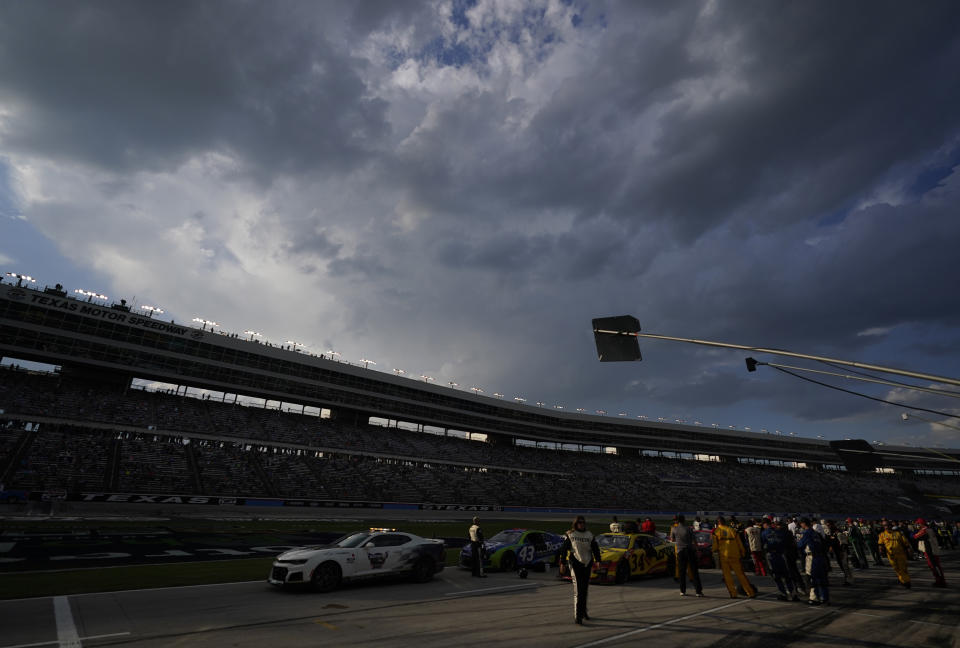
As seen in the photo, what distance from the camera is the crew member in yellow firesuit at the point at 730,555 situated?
1030cm

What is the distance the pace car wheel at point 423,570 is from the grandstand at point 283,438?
17.1 m

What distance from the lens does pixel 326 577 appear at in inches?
380

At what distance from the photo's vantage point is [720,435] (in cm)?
8981

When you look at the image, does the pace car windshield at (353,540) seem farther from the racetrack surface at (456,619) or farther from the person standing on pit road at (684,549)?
the person standing on pit road at (684,549)

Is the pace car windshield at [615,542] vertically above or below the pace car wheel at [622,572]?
above

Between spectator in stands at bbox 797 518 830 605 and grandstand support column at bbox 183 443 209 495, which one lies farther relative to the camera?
grandstand support column at bbox 183 443 209 495

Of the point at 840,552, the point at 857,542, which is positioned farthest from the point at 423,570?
the point at 857,542

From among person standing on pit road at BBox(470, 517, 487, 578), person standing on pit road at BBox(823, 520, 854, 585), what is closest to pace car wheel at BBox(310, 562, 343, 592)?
person standing on pit road at BBox(470, 517, 487, 578)

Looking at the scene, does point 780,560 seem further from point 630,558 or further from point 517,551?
point 517,551

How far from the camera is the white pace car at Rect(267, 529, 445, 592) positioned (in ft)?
31.0

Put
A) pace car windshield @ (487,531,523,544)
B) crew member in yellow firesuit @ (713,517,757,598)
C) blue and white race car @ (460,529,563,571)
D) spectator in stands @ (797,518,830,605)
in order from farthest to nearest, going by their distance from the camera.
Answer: pace car windshield @ (487,531,523,544), blue and white race car @ (460,529,563,571), crew member in yellow firesuit @ (713,517,757,598), spectator in stands @ (797,518,830,605)

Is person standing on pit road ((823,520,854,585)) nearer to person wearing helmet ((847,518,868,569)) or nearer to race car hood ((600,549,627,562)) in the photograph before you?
person wearing helmet ((847,518,868,569))

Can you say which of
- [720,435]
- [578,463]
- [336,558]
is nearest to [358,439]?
[578,463]

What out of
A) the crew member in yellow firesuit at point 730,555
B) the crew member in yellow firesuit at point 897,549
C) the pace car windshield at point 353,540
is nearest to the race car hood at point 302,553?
the pace car windshield at point 353,540
